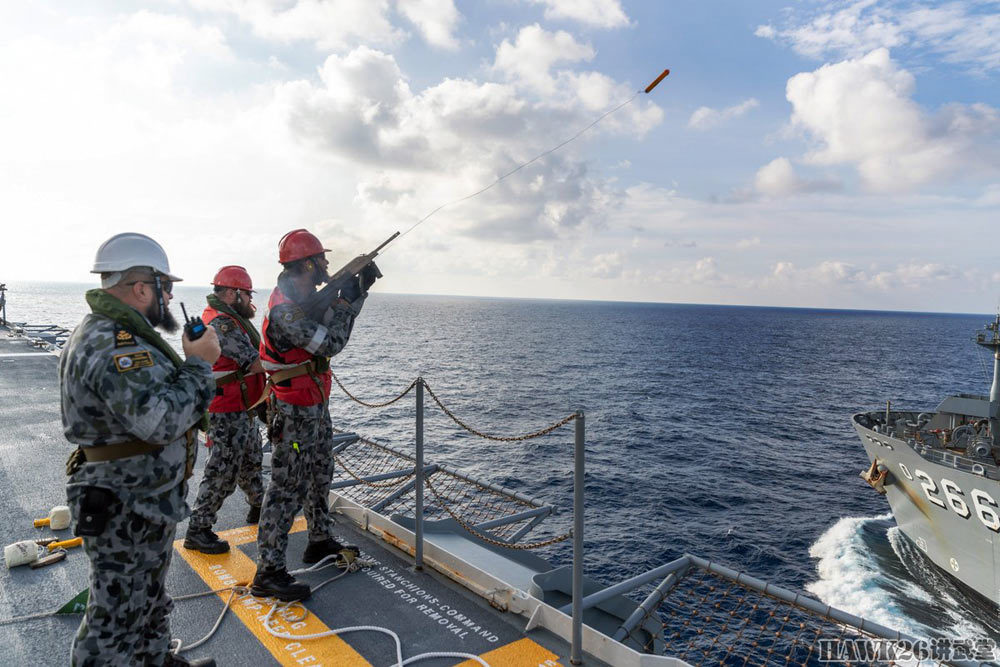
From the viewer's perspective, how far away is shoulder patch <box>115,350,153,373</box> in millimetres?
2914

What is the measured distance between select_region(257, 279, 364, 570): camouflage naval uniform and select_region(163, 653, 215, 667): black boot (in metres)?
1.02

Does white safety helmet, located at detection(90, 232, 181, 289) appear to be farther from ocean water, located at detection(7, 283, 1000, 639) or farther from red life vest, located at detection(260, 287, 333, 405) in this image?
ocean water, located at detection(7, 283, 1000, 639)

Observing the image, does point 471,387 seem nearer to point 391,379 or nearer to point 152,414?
point 391,379

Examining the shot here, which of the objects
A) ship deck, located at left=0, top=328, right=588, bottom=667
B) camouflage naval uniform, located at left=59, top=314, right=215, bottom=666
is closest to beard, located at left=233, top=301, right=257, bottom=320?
ship deck, located at left=0, top=328, right=588, bottom=667

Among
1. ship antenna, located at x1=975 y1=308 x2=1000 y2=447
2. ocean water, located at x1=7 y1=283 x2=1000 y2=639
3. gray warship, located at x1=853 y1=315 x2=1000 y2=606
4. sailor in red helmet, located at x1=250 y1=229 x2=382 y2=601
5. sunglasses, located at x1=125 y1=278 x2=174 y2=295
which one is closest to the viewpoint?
sunglasses, located at x1=125 y1=278 x2=174 y2=295

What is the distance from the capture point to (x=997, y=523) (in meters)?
18.1

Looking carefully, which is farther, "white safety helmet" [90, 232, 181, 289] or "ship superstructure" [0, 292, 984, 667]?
"ship superstructure" [0, 292, 984, 667]

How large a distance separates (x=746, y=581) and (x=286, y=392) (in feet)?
14.1

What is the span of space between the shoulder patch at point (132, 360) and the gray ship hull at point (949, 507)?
896 inches

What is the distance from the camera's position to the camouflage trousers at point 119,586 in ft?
10.1

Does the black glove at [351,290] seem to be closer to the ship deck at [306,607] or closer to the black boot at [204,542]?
the ship deck at [306,607]

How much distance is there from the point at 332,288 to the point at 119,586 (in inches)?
105

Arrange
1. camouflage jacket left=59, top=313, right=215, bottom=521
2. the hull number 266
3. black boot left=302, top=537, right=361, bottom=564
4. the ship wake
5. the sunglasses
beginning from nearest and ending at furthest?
camouflage jacket left=59, top=313, right=215, bottom=521, the sunglasses, black boot left=302, top=537, right=361, bottom=564, the hull number 266, the ship wake

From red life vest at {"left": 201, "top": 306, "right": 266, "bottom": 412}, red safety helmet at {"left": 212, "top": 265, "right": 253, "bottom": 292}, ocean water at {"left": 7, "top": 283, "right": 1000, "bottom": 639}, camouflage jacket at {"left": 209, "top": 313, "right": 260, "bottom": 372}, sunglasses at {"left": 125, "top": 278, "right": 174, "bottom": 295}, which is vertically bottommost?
ocean water at {"left": 7, "top": 283, "right": 1000, "bottom": 639}
